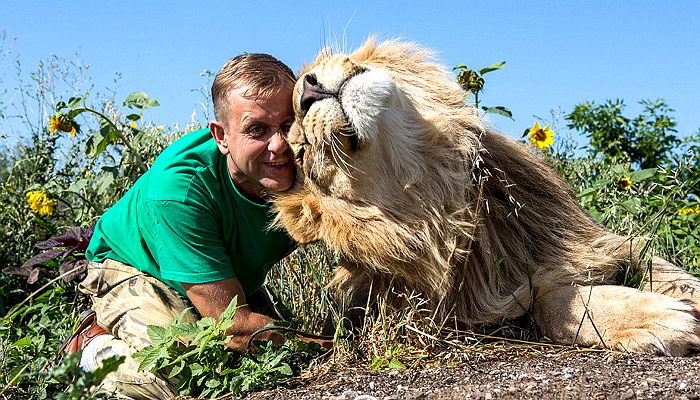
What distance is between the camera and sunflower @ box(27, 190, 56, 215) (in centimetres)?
516

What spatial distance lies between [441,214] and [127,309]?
1468mm

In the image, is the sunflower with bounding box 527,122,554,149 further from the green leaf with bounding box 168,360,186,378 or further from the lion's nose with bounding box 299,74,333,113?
the green leaf with bounding box 168,360,186,378

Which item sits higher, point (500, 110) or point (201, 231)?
point (500, 110)

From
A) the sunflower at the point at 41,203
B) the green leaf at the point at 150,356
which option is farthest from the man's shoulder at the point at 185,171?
the sunflower at the point at 41,203

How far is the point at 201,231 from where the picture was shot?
337 cm

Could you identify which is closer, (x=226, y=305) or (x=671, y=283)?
(x=226, y=305)

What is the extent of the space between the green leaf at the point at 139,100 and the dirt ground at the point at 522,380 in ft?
7.35

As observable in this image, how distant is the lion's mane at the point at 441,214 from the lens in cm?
313

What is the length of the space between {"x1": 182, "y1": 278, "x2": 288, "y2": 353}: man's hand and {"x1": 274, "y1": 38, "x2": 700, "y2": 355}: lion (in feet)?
1.18

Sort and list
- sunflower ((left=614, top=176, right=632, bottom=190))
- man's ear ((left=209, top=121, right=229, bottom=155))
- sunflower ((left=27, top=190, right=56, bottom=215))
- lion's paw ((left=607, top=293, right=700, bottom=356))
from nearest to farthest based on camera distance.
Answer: lion's paw ((left=607, top=293, right=700, bottom=356))
man's ear ((left=209, top=121, right=229, bottom=155))
sunflower ((left=614, top=176, right=632, bottom=190))
sunflower ((left=27, top=190, right=56, bottom=215))

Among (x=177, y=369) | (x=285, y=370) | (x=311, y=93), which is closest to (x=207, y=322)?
(x=177, y=369)

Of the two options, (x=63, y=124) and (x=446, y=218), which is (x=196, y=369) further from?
(x=63, y=124)

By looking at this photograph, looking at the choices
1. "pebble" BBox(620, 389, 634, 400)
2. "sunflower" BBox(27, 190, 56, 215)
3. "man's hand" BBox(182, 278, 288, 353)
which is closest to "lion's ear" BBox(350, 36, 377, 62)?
"man's hand" BBox(182, 278, 288, 353)

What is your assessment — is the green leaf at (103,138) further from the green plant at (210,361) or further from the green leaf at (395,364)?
the green leaf at (395,364)
